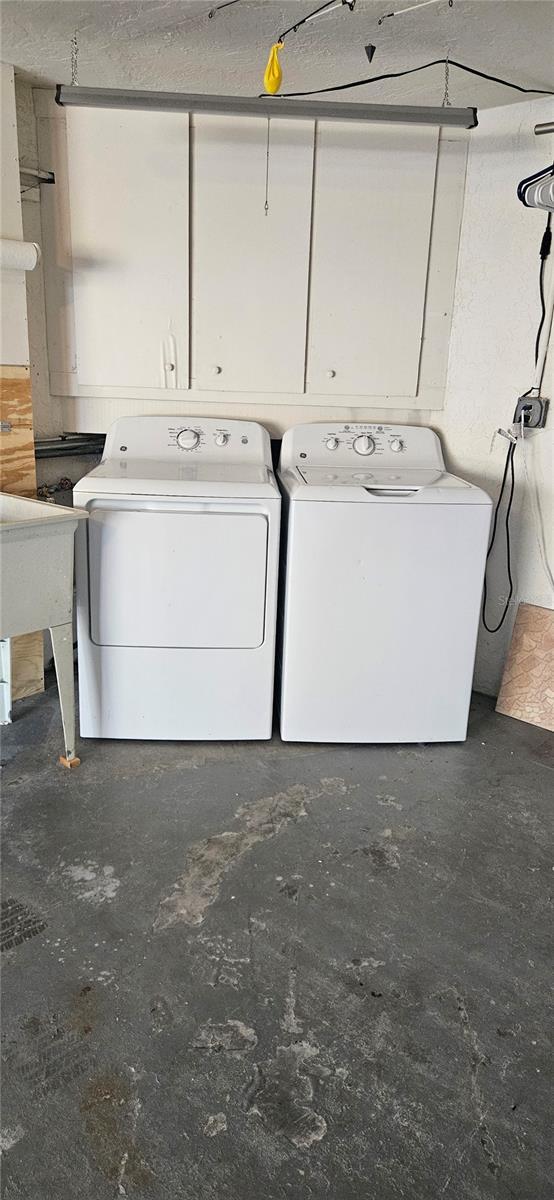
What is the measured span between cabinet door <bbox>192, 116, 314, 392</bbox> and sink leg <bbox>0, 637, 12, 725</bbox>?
1.24 m

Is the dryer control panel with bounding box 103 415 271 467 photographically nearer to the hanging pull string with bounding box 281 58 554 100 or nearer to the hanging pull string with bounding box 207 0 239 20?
the hanging pull string with bounding box 281 58 554 100

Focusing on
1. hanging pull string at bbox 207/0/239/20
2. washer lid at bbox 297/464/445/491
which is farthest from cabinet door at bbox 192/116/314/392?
hanging pull string at bbox 207/0/239/20

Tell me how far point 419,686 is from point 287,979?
119 cm

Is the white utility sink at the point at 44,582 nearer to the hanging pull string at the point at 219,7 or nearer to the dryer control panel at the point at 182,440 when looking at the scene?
the dryer control panel at the point at 182,440

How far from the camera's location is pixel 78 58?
7.80 feet

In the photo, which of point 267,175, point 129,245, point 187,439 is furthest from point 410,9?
point 187,439

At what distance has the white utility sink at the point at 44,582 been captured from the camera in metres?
2.06

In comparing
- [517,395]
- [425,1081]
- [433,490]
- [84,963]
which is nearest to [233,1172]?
[425,1081]

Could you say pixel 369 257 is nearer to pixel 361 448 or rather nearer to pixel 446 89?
pixel 446 89

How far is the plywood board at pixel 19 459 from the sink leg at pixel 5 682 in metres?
0.18

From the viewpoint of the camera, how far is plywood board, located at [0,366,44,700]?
2646mm

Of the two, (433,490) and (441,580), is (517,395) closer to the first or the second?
(433,490)

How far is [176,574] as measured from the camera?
7.88 ft

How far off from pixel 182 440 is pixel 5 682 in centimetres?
108
